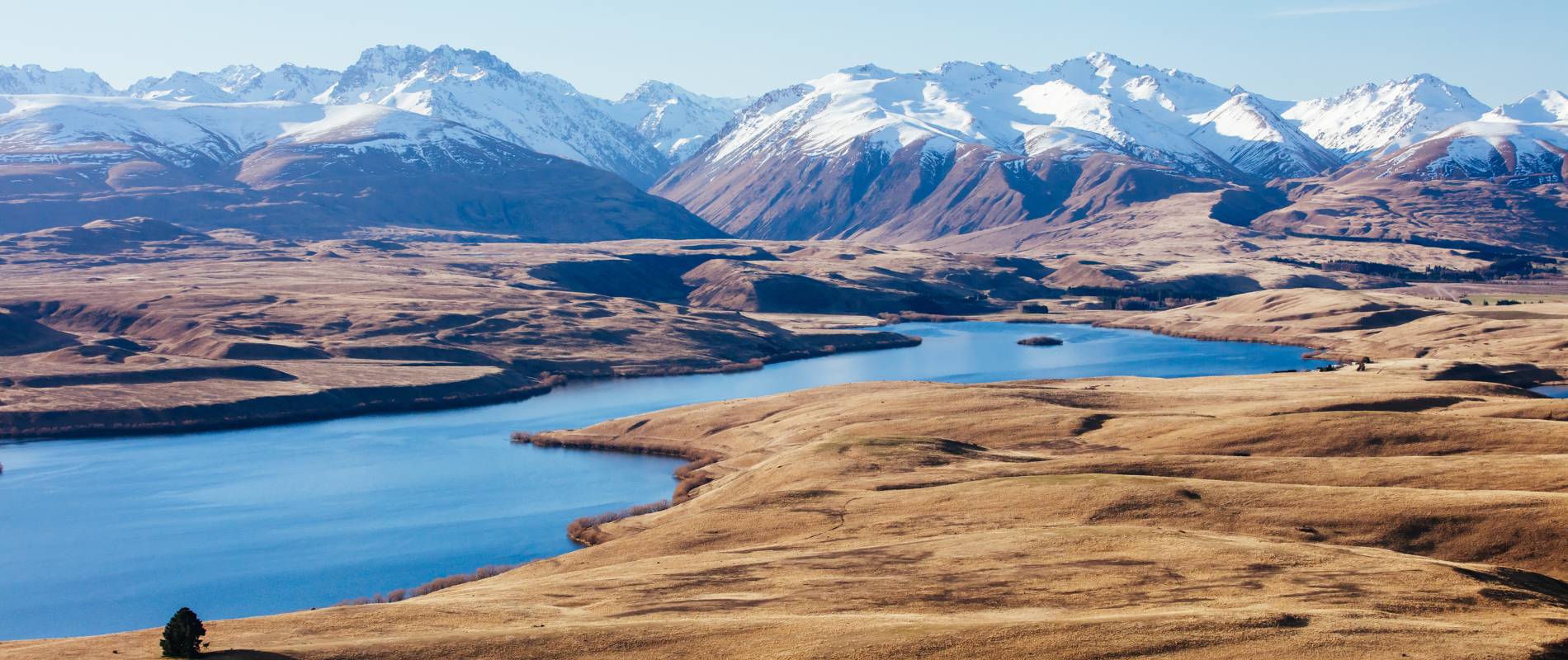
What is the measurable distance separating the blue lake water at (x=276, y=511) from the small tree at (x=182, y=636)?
126 feet

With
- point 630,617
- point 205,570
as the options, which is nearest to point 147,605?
point 205,570

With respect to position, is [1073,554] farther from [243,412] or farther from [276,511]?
[243,412]

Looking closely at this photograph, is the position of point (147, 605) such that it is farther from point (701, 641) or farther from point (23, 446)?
point (23, 446)

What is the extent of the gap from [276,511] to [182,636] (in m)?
76.4

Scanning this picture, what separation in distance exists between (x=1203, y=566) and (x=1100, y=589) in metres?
6.48

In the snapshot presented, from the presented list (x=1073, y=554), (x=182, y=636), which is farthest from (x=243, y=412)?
(x=182, y=636)

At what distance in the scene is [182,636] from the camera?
4725cm

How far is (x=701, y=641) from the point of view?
51.4m

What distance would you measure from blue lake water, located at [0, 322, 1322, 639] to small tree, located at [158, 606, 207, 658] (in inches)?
1511

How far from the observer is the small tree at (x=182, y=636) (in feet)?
154

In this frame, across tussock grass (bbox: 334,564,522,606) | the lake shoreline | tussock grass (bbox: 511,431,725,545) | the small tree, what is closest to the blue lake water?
tussock grass (bbox: 511,431,725,545)

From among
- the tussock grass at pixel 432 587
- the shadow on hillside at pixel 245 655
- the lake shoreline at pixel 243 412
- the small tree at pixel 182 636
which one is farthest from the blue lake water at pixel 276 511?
the small tree at pixel 182 636

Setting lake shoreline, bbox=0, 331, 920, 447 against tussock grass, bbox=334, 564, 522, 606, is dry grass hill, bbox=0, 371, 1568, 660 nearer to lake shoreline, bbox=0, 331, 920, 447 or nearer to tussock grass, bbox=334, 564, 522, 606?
tussock grass, bbox=334, 564, 522, 606

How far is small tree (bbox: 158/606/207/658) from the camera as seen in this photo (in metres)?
47.0
